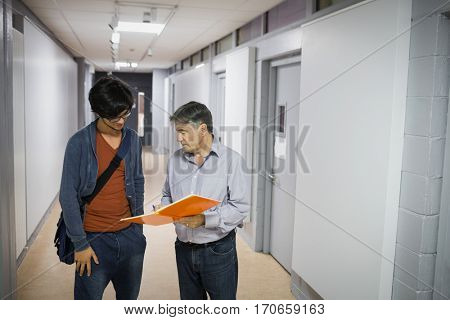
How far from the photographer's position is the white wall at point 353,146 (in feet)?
5.55

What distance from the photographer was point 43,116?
400cm

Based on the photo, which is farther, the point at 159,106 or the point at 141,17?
the point at 159,106

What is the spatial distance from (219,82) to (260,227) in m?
1.98

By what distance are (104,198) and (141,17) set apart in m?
2.49

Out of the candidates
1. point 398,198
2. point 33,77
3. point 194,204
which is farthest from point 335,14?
point 33,77

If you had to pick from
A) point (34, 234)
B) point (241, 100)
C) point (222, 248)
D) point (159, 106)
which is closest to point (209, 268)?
point (222, 248)

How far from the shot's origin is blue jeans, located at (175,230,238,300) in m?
1.46

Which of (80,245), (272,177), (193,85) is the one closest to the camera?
(80,245)

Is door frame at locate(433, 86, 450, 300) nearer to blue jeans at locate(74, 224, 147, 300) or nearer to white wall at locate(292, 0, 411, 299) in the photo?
white wall at locate(292, 0, 411, 299)

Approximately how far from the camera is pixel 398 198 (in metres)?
1.70

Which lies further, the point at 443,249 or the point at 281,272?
the point at 281,272

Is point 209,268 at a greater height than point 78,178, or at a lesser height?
lesser

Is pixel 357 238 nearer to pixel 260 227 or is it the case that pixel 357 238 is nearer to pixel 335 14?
pixel 335 14

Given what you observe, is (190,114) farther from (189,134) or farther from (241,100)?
(241,100)
